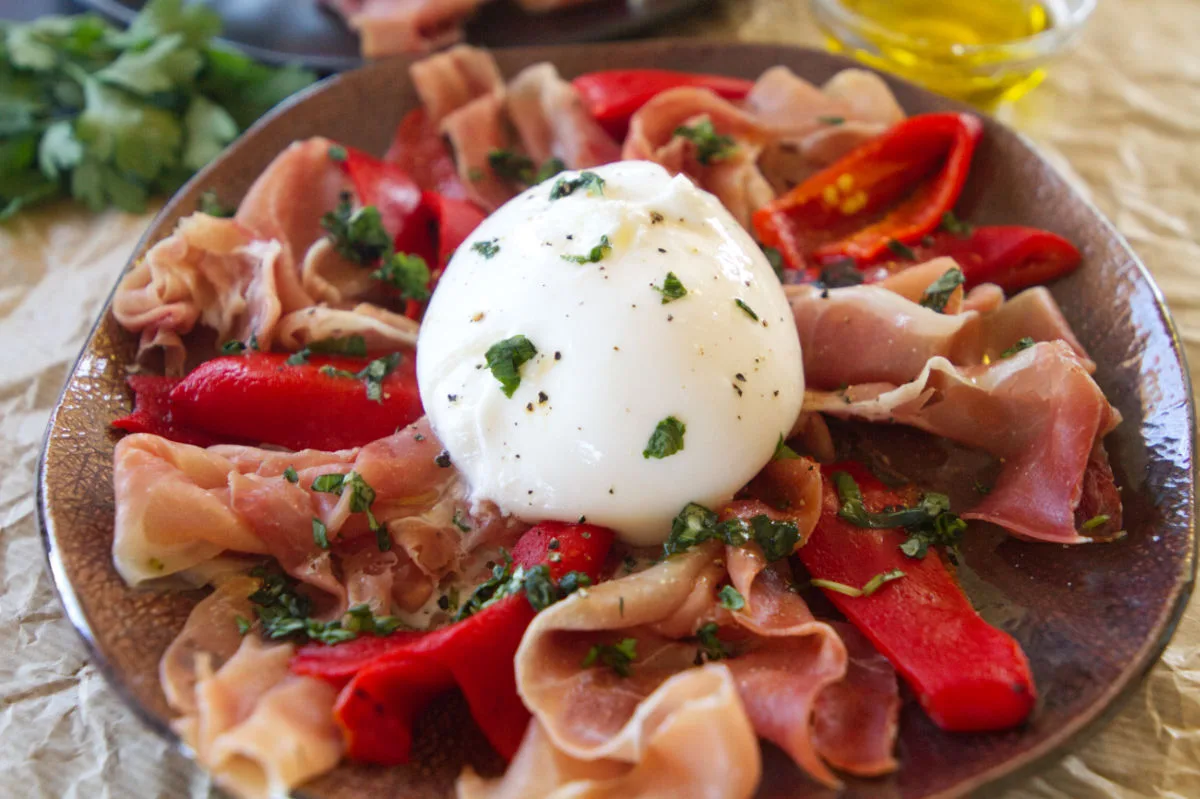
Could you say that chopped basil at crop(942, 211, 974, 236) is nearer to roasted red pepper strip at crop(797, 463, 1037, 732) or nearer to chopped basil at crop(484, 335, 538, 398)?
roasted red pepper strip at crop(797, 463, 1037, 732)

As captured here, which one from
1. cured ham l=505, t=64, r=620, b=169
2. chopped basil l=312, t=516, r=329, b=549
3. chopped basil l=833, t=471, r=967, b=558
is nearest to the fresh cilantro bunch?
cured ham l=505, t=64, r=620, b=169

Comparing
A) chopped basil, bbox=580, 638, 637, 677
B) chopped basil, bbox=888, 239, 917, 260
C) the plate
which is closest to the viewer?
chopped basil, bbox=580, 638, 637, 677

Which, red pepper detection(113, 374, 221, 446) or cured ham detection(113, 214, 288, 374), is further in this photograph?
cured ham detection(113, 214, 288, 374)

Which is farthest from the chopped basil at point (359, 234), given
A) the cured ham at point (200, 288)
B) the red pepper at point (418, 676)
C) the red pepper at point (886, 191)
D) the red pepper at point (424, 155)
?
the red pepper at point (418, 676)

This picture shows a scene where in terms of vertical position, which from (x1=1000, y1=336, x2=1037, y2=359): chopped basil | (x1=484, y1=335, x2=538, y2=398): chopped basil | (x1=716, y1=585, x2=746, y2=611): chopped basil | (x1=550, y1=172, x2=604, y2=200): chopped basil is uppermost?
(x1=550, y1=172, x2=604, y2=200): chopped basil

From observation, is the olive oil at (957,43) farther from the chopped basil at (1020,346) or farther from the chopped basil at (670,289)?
the chopped basil at (670,289)
